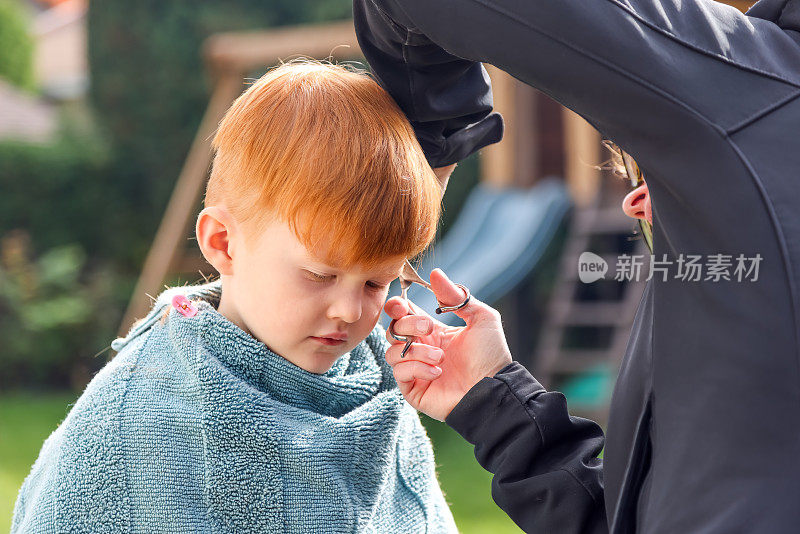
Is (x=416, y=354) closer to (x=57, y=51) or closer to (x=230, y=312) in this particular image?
(x=230, y=312)

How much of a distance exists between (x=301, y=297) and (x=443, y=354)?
12.4 inches

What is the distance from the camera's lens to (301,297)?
1.48 meters

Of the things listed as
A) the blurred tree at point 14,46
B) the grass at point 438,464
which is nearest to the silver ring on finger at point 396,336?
the grass at point 438,464

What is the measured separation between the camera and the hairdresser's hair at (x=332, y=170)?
145 centimetres

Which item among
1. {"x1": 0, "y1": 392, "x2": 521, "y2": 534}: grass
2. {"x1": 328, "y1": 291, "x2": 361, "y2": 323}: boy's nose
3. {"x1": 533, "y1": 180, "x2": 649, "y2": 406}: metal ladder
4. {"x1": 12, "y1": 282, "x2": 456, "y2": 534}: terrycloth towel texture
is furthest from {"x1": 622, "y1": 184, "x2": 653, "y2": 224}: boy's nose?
{"x1": 533, "y1": 180, "x2": 649, "y2": 406}: metal ladder

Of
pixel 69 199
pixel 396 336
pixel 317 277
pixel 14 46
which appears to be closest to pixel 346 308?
pixel 317 277

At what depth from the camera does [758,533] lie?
98cm

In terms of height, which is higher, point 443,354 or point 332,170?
point 332,170

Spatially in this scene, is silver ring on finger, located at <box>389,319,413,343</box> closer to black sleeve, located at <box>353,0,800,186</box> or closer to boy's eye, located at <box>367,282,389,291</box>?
boy's eye, located at <box>367,282,389,291</box>

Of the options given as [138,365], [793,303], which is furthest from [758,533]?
[138,365]

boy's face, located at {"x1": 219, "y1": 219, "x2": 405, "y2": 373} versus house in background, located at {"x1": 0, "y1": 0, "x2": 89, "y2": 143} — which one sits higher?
boy's face, located at {"x1": 219, "y1": 219, "x2": 405, "y2": 373}

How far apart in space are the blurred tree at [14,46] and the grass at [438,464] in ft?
62.1

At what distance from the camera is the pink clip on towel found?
1.61 m

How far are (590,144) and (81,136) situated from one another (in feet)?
22.1
